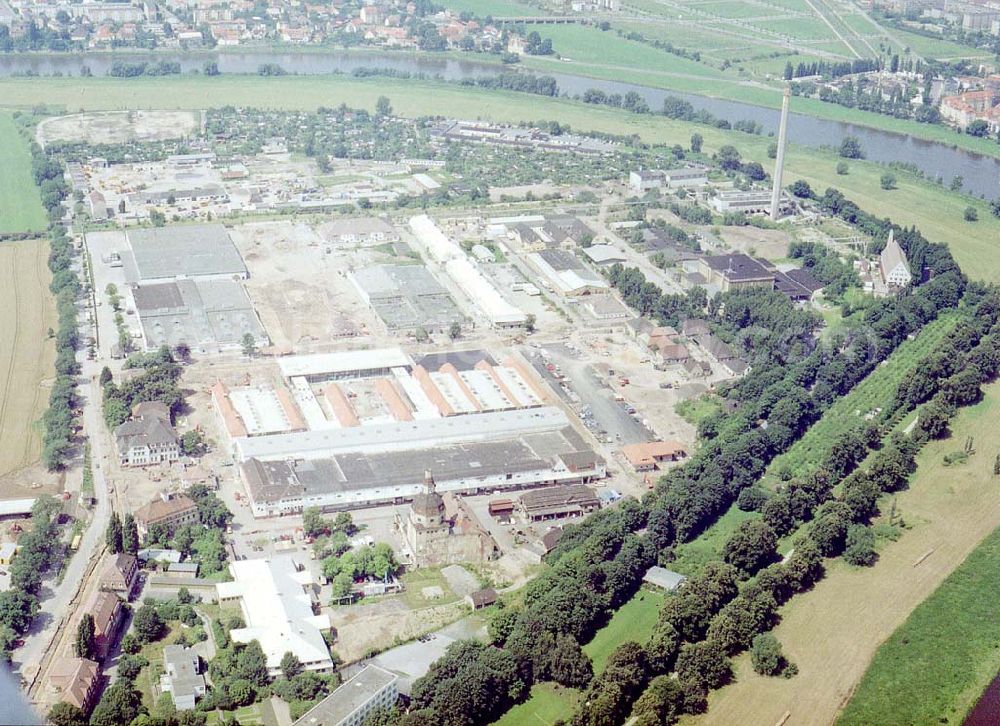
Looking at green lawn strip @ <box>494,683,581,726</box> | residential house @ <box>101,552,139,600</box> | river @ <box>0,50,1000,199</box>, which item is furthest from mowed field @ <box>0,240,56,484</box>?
river @ <box>0,50,1000,199</box>

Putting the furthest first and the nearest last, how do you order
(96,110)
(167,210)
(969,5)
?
(969,5)
(96,110)
(167,210)

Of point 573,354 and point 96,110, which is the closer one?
point 573,354

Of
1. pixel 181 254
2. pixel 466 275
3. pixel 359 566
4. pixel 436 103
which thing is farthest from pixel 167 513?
pixel 436 103

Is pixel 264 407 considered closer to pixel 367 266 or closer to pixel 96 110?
pixel 367 266

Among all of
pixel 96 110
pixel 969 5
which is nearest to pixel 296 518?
pixel 96 110

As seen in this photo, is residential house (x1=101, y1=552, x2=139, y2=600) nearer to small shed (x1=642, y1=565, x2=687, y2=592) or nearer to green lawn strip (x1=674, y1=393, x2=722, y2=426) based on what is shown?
small shed (x1=642, y1=565, x2=687, y2=592)
